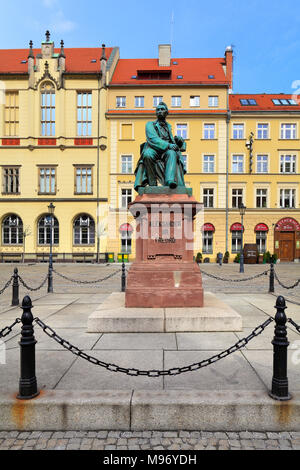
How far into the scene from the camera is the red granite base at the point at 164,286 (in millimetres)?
5641

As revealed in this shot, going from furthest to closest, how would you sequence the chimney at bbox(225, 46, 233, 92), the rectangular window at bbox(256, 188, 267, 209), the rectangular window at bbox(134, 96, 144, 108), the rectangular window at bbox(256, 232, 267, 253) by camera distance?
the chimney at bbox(225, 46, 233, 92) < the rectangular window at bbox(134, 96, 144, 108) < the rectangular window at bbox(256, 188, 267, 209) < the rectangular window at bbox(256, 232, 267, 253)

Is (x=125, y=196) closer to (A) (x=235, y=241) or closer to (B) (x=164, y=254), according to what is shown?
(A) (x=235, y=241)

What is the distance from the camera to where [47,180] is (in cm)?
2948

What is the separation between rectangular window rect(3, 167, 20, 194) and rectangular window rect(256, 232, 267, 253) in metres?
25.9

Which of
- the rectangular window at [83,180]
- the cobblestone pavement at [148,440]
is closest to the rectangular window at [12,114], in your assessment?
the rectangular window at [83,180]

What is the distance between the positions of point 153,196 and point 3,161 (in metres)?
28.8

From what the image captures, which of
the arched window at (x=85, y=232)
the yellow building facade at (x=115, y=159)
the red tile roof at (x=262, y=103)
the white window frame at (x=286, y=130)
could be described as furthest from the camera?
the red tile roof at (x=262, y=103)

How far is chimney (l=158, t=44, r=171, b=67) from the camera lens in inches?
1314

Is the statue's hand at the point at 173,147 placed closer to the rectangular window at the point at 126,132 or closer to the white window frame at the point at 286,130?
the rectangular window at the point at 126,132

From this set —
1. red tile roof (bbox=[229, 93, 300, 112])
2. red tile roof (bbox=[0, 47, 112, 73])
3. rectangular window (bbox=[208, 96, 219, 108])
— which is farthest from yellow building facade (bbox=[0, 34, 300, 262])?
red tile roof (bbox=[0, 47, 112, 73])

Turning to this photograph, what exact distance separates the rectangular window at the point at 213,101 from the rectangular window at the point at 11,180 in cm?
2164

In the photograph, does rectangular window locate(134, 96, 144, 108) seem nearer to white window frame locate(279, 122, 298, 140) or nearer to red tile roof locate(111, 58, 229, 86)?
red tile roof locate(111, 58, 229, 86)

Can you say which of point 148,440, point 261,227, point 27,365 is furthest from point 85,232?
point 148,440
